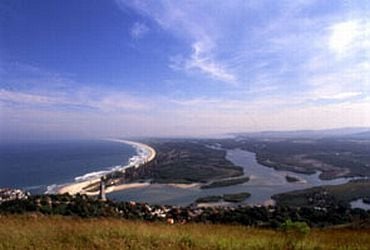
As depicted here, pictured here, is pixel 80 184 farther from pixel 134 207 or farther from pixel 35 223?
pixel 35 223

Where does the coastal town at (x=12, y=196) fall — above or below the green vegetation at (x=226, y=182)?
above

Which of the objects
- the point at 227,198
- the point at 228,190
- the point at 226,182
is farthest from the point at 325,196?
the point at 226,182

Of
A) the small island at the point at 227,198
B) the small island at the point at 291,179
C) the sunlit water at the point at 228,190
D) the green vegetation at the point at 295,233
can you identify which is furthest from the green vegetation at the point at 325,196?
the green vegetation at the point at 295,233

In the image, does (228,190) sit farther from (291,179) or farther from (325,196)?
(291,179)

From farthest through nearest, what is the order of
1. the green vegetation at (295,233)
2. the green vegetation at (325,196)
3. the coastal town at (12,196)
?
1. the green vegetation at (325,196)
2. the coastal town at (12,196)
3. the green vegetation at (295,233)

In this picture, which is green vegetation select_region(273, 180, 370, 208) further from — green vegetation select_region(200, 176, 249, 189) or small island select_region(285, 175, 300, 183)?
green vegetation select_region(200, 176, 249, 189)

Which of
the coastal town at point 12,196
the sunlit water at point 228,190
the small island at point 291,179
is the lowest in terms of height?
the sunlit water at point 228,190

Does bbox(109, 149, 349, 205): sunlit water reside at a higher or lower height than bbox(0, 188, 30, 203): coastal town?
lower

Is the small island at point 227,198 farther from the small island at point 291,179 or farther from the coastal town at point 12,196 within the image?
the coastal town at point 12,196

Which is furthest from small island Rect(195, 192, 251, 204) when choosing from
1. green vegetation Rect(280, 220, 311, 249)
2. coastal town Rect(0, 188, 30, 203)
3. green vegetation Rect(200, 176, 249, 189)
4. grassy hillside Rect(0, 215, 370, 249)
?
green vegetation Rect(280, 220, 311, 249)

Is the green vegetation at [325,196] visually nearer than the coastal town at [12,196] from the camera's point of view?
No

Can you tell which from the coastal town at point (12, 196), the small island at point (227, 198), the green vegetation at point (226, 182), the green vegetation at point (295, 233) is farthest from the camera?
Answer: the green vegetation at point (226, 182)
